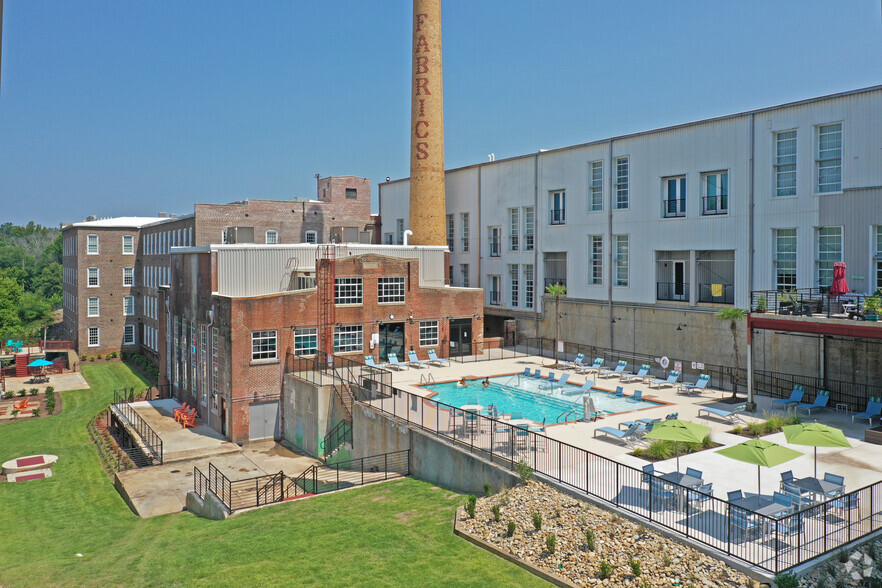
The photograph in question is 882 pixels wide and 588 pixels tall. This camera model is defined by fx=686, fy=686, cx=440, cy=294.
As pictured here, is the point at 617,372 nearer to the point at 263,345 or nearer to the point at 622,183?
the point at 622,183

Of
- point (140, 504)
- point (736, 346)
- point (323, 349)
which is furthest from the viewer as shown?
point (323, 349)

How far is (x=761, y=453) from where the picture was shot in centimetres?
1403

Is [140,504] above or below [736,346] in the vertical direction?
below

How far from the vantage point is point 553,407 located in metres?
26.9

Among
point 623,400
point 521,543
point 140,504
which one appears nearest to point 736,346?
point 623,400

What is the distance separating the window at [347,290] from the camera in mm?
34125

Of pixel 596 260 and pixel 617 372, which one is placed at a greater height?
pixel 596 260

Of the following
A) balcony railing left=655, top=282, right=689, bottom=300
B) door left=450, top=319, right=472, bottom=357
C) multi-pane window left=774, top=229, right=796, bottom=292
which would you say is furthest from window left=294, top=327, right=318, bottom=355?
multi-pane window left=774, top=229, right=796, bottom=292

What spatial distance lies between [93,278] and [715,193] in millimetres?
52151

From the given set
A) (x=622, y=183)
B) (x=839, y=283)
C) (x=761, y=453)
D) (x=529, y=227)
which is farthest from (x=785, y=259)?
(x=529, y=227)

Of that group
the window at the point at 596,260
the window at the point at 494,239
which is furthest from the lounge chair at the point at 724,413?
the window at the point at 494,239

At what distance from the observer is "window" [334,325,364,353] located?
3422 cm

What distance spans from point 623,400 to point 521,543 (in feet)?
44.9

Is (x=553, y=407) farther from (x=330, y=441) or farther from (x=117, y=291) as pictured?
(x=117, y=291)
